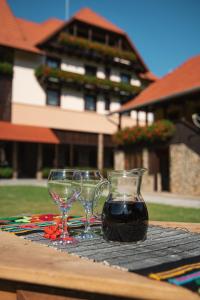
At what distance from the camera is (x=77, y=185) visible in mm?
1942

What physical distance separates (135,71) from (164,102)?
40.3 ft

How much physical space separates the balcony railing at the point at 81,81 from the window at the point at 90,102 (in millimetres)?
946

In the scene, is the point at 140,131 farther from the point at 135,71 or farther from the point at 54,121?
the point at 135,71

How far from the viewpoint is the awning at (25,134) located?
22297mm

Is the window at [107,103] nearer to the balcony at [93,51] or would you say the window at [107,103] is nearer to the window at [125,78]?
the window at [125,78]

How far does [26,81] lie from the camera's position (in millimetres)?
24484

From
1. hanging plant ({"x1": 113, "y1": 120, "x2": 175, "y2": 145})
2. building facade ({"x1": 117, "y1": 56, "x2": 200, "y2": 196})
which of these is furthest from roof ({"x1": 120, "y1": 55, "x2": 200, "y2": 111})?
hanging plant ({"x1": 113, "y1": 120, "x2": 175, "y2": 145})

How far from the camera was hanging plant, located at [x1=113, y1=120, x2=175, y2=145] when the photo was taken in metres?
16.9

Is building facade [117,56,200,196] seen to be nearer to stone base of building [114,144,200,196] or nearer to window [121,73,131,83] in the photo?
stone base of building [114,144,200,196]

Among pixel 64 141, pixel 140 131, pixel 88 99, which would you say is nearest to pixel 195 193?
pixel 140 131

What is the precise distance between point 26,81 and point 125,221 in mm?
23814

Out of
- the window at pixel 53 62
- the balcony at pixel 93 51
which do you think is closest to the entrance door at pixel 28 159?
the window at pixel 53 62

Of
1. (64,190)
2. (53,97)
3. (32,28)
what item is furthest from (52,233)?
(32,28)

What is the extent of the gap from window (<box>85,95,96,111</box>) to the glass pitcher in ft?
84.9
